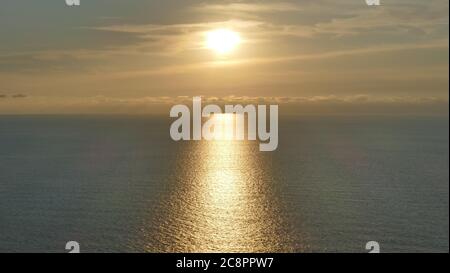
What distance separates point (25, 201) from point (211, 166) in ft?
246

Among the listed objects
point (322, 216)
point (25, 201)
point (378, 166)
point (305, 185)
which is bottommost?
point (322, 216)

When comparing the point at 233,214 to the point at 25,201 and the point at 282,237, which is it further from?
the point at 25,201

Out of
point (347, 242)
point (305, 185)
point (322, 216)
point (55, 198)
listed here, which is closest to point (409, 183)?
point (305, 185)

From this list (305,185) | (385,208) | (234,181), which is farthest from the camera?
(234,181)

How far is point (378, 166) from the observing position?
167 m

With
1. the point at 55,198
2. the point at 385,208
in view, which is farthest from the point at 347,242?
the point at 55,198

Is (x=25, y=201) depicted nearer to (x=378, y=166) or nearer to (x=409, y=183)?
(x=409, y=183)
